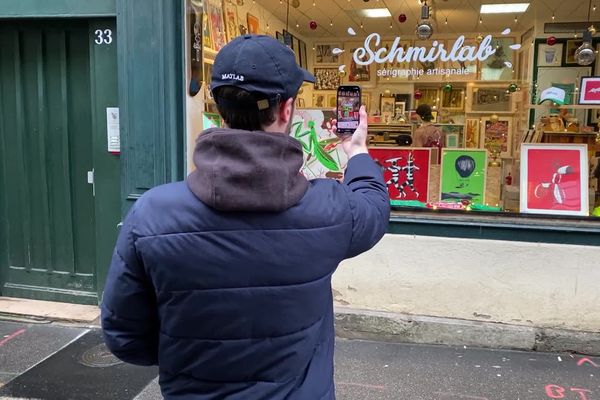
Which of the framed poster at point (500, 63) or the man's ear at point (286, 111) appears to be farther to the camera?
the framed poster at point (500, 63)

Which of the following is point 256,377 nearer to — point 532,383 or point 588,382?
point 532,383

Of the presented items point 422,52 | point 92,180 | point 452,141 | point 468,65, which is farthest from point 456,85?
point 92,180

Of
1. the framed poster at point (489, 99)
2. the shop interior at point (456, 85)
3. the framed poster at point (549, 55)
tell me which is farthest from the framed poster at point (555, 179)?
the framed poster at point (549, 55)

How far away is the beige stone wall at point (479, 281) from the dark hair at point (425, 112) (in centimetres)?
245

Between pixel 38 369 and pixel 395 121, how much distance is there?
427 cm

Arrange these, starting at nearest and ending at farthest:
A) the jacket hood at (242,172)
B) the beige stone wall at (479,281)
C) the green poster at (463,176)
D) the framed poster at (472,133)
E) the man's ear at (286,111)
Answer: the jacket hood at (242,172)
the man's ear at (286,111)
the beige stone wall at (479,281)
the green poster at (463,176)
the framed poster at (472,133)

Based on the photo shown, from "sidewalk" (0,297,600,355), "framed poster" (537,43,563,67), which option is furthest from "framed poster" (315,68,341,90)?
"framed poster" (537,43,563,67)

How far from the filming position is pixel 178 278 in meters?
1.36

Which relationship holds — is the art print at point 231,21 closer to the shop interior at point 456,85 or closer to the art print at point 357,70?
the shop interior at point 456,85

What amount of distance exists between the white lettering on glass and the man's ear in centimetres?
355

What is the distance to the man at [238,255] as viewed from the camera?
135 cm

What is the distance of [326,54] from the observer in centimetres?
551

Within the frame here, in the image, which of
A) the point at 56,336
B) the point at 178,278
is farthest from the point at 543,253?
the point at 56,336

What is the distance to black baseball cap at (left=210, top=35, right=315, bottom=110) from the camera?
1374 millimetres
